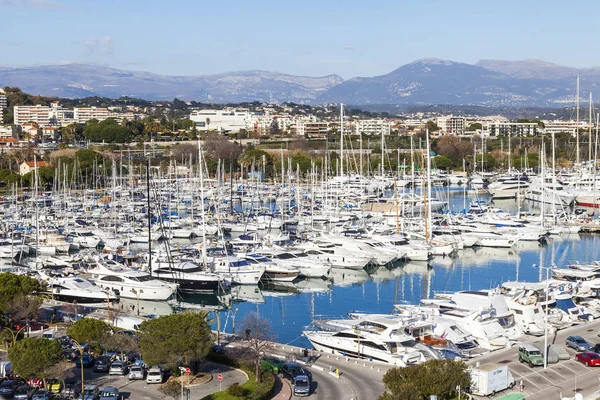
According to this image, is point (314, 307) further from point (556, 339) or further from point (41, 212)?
point (41, 212)

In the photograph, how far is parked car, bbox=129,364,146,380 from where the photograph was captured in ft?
63.6

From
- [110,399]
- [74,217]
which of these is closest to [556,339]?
[110,399]

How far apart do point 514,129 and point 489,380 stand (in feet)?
365

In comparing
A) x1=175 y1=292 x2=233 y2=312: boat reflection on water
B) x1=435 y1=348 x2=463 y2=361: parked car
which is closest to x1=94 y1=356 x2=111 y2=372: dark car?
x1=435 y1=348 x2=463 y2=361: parked car

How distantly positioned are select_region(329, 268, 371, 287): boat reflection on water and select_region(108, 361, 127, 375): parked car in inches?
658

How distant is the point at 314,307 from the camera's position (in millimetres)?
31359

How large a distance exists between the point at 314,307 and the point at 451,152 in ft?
218

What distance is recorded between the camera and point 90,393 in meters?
18.2

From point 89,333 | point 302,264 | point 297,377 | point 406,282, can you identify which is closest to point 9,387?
point 89,333

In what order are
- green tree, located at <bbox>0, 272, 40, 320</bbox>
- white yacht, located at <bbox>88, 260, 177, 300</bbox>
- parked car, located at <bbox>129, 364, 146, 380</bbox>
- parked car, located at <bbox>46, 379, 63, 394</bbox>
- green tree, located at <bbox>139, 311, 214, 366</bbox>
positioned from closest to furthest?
parked car, located at <bbox>46, 379, 63, 394</bbox>
green tree, located at <bbox>139, 311, 214, 366</bbox>
parked car, located at <bbox>129, 364, 146, 380</bbox>
green tree, located at <bbox>0, 272, 40, 320</bbox>
white yacht, located at <bbox>88, 260, 177, 300</bbox>

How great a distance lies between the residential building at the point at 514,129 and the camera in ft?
397

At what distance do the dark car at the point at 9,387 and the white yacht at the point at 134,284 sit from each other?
11614mm

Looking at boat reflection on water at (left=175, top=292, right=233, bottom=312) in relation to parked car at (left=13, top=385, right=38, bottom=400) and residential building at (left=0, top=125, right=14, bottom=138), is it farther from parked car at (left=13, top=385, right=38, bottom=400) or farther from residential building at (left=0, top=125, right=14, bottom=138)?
residential building at (left=0, top=125, right=14, bottom=138)

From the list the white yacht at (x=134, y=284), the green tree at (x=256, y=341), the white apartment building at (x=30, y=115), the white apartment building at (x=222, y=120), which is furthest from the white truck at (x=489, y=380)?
the white apartment building at (x=30, y=115)
